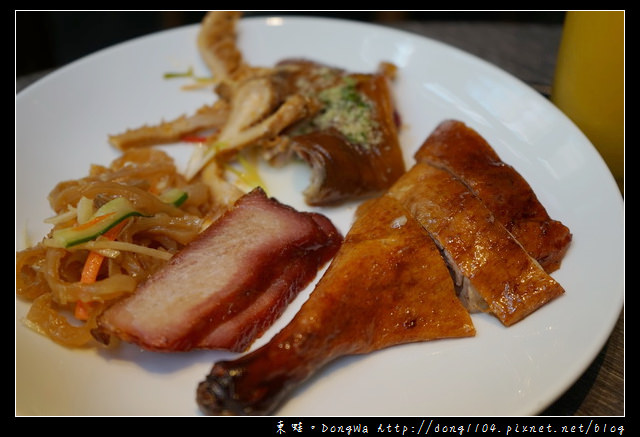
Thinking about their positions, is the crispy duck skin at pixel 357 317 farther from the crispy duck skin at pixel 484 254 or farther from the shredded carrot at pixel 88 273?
the shredded carrot at pixel 88 273

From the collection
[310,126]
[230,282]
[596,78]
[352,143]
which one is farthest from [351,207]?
[596,78]

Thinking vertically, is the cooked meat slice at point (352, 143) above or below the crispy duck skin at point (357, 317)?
above

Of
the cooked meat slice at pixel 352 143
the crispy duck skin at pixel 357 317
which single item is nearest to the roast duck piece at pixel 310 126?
the cooked meat slice at pixel 352 143

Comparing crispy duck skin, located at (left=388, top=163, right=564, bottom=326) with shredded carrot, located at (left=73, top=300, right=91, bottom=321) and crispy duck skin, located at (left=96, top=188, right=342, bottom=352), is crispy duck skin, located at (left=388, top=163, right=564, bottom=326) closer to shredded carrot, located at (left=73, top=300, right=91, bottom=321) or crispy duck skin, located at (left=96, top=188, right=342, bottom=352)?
crispy duck skin, located at (left=96, top=188, right=342, bottom=352)

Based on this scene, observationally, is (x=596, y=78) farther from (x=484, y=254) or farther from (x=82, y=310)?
(x=82, y=310)

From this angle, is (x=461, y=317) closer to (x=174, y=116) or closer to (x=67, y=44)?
(x=174, y=116)

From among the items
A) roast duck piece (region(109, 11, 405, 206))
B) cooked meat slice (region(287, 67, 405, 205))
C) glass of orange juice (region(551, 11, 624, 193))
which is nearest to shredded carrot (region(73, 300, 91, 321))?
roast duck piece (region(109, 11, 405, 206))
